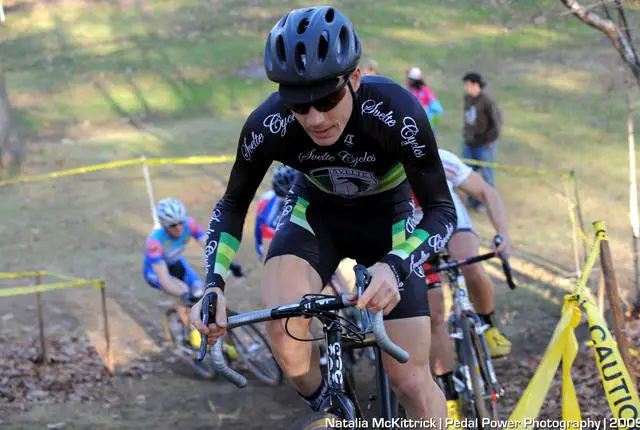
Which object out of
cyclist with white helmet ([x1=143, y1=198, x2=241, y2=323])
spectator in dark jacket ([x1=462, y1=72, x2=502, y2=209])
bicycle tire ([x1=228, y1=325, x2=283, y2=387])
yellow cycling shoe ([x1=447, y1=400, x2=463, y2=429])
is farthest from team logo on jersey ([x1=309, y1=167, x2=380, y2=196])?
spectator in dark jacket ([x1=462, y1=72, x2=502, y2=209])

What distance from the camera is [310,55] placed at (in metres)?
3.88

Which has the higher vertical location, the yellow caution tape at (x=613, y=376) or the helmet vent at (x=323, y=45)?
the helmet vent at (x=323, y=45)

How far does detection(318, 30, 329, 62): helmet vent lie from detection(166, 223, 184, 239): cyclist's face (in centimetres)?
563

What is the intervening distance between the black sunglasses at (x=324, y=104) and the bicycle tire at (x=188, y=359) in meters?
5.43

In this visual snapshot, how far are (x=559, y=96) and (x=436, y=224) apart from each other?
64.1ft

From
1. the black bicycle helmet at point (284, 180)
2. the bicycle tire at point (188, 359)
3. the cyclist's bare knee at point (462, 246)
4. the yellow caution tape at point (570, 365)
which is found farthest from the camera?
the bicycle tire at point (188, 359)

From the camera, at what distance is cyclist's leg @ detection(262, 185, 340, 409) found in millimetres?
4383

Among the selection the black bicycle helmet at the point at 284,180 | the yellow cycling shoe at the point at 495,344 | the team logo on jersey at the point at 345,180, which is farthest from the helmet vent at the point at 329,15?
the yellow cycling shoe at the point at 495,344

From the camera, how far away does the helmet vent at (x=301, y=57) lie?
3869 millimetres

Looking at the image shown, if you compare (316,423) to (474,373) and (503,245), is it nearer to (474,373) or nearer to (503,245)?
(474,373)

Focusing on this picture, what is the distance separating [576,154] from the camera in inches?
707

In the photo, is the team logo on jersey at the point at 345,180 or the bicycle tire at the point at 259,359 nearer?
the team logo on jersey at the point at 345,180

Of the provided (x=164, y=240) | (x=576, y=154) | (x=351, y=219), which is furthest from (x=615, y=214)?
(x=351, y=219)

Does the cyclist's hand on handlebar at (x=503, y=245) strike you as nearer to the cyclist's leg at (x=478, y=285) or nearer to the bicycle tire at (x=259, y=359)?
the cyclist's leg at (x=478, y=285)
